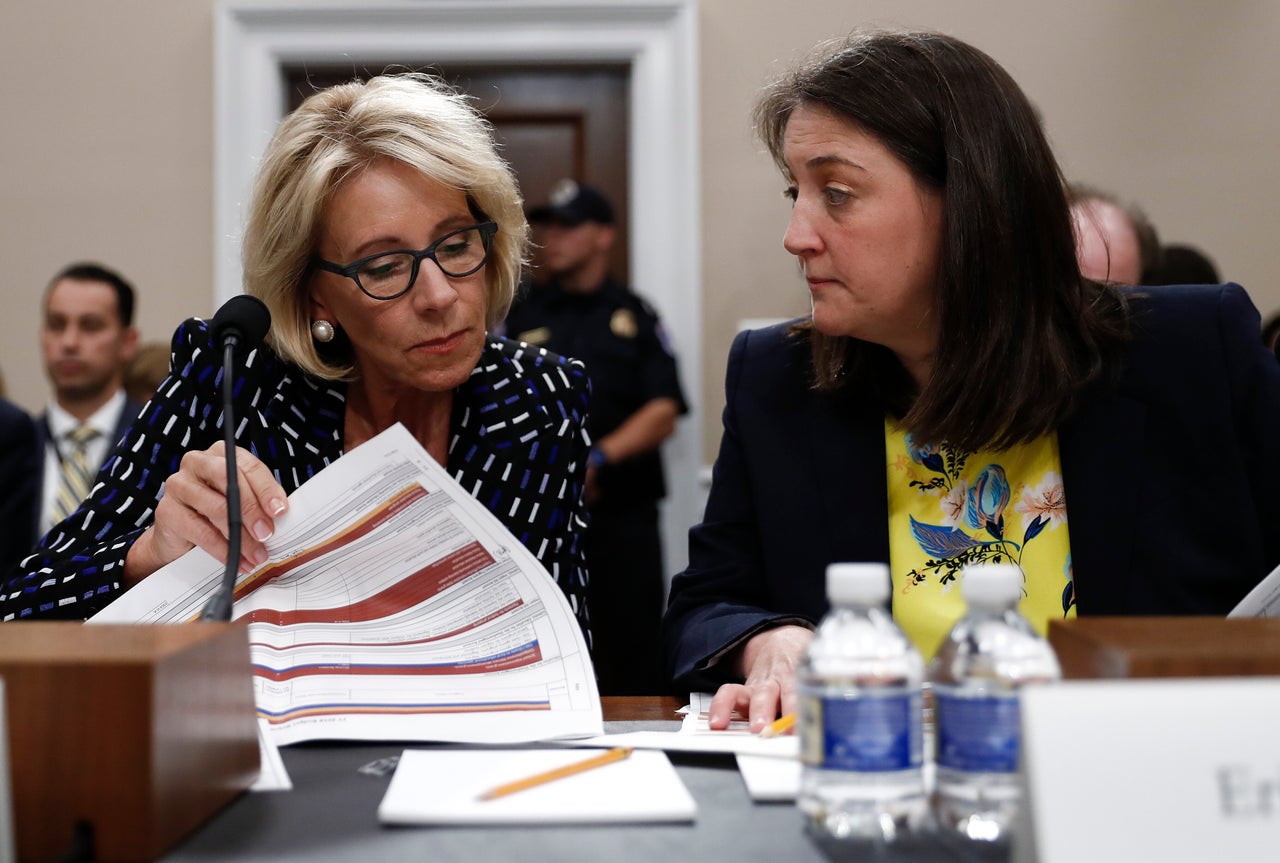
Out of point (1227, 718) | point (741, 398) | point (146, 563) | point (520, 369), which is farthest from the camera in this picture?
point (520, 369)

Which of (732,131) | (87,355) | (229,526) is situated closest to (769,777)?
(229,526)

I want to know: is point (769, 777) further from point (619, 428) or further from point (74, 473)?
point (74, 473)

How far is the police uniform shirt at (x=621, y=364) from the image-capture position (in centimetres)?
357

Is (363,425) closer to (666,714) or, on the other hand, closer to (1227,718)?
(666,714)

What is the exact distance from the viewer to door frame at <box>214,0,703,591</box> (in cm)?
364

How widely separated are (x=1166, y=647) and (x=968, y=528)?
616mm

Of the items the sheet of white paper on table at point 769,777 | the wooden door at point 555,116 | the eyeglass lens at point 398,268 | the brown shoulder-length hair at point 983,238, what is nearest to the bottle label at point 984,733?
the sheet of white paper on table at point 769,777

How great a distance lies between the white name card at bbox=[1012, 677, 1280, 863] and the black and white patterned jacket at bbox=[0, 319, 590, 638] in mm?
834

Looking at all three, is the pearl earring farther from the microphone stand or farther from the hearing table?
the hearing table

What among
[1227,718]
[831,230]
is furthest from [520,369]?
[1227,718]

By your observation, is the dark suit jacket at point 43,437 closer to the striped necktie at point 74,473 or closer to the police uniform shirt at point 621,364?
the striped necktie at point 74,473

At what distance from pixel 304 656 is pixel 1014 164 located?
2.84ft

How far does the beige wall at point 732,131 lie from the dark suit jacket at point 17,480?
72 centimetres

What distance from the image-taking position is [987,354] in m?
1.29
